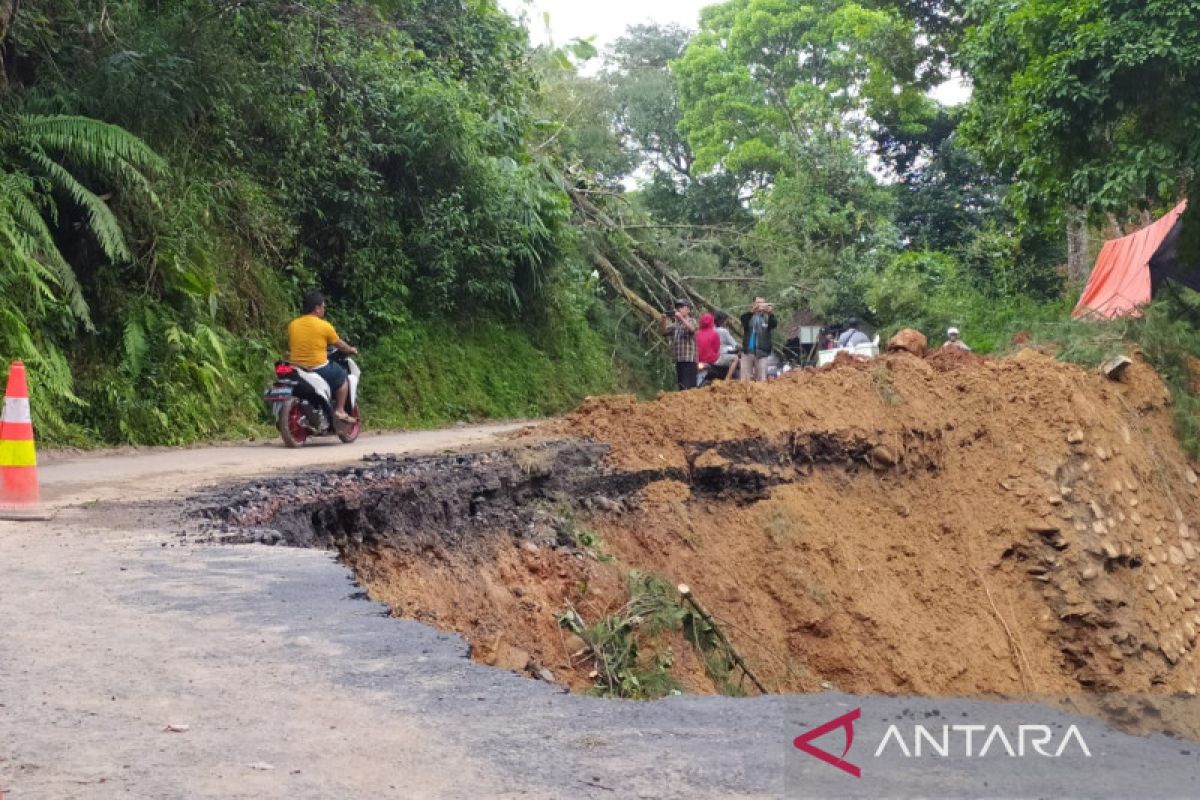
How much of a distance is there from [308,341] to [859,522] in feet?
19.1

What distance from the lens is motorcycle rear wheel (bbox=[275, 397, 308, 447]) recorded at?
12211 millimetres

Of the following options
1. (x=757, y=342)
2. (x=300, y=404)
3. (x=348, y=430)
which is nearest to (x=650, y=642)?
(x=300, y=404)

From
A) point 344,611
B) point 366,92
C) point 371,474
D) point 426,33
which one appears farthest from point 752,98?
point 344,611

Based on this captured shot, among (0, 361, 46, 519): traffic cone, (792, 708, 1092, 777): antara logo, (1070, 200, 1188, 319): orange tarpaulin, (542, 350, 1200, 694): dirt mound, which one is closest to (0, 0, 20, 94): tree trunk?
(0, 361, 46, 519): traffic cone

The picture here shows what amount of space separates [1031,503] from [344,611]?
8.91 m

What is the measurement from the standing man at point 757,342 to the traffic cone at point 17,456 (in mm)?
11239

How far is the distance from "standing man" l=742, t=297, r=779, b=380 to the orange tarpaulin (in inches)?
171

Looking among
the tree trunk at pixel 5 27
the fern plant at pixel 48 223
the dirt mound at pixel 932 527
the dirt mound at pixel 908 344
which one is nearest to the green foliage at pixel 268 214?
the fern plant at pixel 48 223

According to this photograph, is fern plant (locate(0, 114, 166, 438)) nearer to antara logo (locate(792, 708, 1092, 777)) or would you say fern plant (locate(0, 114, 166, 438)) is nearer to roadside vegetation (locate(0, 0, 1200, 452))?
roadside vegetation (locate(0, 0, 1200, 452))

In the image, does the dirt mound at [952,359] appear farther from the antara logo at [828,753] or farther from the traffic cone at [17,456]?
the antara logo at [828,753]

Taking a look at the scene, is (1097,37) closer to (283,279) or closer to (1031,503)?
(1031,503)

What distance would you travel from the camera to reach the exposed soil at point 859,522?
29.4 ft

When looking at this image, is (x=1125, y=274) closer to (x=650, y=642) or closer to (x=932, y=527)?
(x=932, y=527)

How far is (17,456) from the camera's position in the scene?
7441 millimetres
